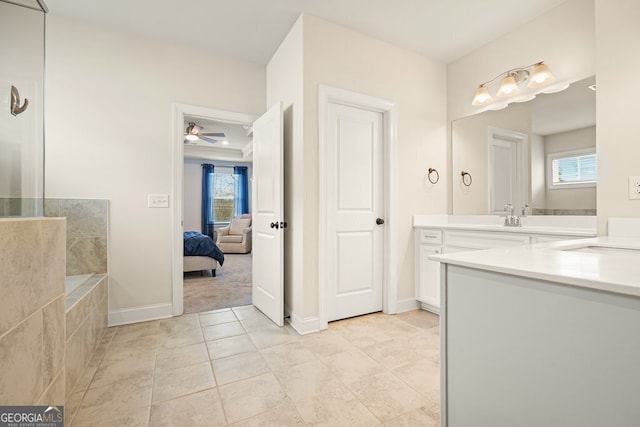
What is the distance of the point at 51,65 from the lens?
7.72 ft

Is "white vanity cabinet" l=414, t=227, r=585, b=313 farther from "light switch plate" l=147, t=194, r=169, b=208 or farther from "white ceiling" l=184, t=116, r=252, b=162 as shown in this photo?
"white ceiling" l=184, t=116, r=252, b=162

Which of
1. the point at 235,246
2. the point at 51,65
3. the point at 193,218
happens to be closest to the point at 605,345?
the point at 51,65

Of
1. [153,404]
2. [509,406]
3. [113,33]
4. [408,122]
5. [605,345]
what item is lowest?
[153,404]

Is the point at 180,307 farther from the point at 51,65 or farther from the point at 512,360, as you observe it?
the point at 512,360

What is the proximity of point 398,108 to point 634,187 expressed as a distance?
1.82m

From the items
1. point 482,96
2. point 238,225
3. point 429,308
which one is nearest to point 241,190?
point 238,225

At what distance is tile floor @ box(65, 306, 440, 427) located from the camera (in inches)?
54.6

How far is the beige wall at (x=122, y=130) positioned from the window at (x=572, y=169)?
3.16m

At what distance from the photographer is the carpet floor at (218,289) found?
3086mm

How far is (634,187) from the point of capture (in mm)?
1618

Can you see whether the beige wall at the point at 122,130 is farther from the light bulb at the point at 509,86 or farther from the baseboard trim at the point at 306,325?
the light bulb at the point at 509,86

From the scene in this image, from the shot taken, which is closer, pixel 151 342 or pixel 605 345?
pixel 605 345

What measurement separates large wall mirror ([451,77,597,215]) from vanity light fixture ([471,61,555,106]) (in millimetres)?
120

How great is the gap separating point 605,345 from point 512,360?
209mm
